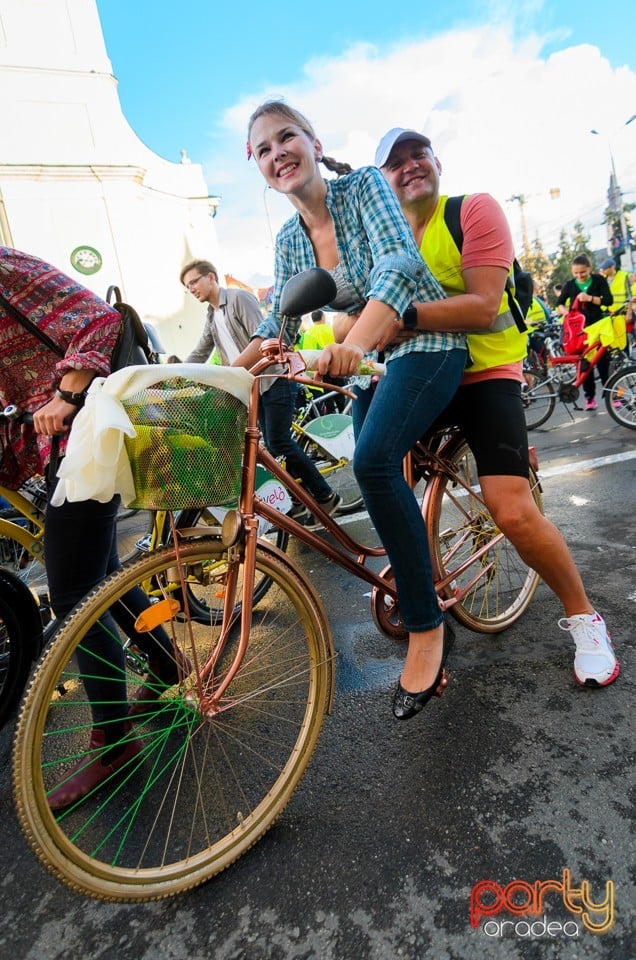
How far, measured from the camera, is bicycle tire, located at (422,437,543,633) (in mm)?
2188

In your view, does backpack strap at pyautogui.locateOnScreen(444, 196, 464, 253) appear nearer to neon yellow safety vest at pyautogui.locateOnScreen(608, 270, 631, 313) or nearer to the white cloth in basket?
the white cloth in basket

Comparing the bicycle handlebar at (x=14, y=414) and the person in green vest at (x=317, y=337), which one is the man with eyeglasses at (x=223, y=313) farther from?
the person in green vest at (x=317, y=337)

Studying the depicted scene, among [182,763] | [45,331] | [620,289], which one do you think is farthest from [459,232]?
[620,289]

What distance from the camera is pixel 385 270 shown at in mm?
1590

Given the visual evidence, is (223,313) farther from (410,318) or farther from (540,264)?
(540,264)

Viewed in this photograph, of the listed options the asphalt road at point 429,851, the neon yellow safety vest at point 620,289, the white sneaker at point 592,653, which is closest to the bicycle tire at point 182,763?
the asphalt road at point 429,851

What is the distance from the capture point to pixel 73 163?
752 inches

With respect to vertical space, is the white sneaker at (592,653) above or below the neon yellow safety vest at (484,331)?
below

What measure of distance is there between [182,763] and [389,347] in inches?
62.5

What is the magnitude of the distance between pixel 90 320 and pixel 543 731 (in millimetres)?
1911

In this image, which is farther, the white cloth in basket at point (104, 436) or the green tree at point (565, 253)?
the green tree at point (565, 253)

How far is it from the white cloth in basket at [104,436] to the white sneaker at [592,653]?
65.1 inches

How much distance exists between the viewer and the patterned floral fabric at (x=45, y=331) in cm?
163

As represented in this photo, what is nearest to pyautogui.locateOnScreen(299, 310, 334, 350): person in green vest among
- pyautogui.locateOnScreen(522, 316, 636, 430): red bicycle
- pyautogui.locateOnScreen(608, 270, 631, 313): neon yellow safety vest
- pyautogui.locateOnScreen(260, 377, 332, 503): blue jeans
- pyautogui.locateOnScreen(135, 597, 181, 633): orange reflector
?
pyautogui.locateOnScreen(522, 316, 636, 430): red bicycle
